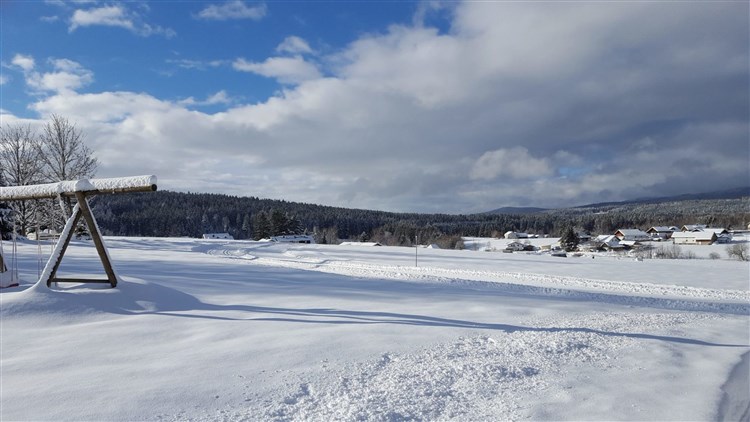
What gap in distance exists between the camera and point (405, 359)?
5.50 m

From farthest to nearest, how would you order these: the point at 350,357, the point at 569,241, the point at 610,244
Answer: the point at 569,241
the point at 610,244
the point at 350,357

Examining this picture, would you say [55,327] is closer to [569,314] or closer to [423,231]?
[569,314]

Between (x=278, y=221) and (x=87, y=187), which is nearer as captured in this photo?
(x=87, y=187)

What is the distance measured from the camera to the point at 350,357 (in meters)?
5.48

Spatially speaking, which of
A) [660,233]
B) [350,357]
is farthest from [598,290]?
[660,233]

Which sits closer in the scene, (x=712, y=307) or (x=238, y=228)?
(x=712, y=307)

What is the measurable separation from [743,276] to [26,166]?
4254 centimetres

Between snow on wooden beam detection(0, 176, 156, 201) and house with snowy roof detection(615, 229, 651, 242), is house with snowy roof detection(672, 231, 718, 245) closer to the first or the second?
house with snowy roof detection(615, 229, 651, 242)

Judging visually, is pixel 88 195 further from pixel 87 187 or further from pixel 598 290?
pixel 598 290

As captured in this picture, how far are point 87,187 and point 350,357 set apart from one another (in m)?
6.59

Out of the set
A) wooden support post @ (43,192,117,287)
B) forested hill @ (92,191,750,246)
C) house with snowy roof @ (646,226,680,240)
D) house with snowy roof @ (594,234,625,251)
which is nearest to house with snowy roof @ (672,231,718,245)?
house with snowy roof @ (594,234,625,251)

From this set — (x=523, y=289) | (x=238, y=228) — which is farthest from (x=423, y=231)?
(x=523, y=289)

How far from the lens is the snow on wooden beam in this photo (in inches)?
329

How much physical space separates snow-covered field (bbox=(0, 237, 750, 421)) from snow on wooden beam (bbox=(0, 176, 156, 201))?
Answer: 1.89 meters
